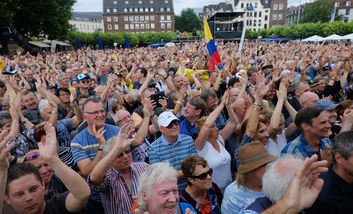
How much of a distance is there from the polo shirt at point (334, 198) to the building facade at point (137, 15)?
91.6 meters

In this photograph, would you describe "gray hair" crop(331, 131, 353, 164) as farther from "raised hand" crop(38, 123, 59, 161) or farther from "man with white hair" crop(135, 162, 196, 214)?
"raised hand" crop(38, 123, 59, 161)

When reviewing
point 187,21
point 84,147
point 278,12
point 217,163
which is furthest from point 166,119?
point 278,12

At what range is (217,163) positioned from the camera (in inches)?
127

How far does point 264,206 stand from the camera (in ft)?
6.47

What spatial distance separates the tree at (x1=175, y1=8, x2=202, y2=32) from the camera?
3799 inches

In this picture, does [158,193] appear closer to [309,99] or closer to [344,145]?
[344,145]

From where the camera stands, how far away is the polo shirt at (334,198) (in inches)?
82.1

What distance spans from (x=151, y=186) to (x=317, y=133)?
6.19 ft

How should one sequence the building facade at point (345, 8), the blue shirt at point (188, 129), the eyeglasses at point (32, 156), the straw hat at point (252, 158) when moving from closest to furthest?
the straw hat at point (252, 158)
the eyeglasses at point (32, 156)
the blue shirt at point (188, 129)
the building facade at point (345, 8)

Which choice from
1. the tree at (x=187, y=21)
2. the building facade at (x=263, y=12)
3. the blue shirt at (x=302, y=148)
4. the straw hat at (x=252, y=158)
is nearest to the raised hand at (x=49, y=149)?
the straw hat at (x=252, y=158)

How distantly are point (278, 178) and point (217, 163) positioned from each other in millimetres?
1294

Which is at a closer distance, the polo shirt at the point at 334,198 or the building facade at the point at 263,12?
the polo shirt at the point at 334,198

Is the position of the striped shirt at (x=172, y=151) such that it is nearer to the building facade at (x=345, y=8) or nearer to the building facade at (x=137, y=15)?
the building facade at (x=345, y=8)

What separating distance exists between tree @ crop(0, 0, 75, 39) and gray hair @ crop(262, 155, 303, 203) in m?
27.1
